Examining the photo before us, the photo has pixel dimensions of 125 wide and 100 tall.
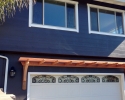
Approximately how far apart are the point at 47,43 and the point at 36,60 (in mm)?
1209

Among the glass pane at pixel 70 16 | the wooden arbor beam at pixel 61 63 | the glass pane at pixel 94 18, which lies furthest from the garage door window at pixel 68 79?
the glass pane at pixel 94 18

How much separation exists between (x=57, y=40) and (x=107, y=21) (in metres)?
3.68

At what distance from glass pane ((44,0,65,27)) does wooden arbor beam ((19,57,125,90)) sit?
2095 millimetres

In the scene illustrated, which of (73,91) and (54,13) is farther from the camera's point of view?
(54,13)

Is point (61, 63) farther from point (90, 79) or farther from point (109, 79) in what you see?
point (109, 79)

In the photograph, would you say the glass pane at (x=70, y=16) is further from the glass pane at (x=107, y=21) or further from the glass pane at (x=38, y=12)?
the glass pane at (x=107, y=21)

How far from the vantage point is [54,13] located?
31.2 feet

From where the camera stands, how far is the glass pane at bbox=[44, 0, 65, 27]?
932cm

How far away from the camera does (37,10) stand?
9148 mm

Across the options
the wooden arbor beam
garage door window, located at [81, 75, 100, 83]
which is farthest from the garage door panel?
the wooden arbor beam

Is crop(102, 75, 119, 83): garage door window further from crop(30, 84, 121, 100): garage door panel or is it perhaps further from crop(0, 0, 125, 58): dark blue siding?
crop(0, 0, 125, 58): dark blue siding

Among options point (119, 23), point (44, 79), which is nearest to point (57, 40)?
point (44, 79)

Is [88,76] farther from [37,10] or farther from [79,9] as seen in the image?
[37,10]

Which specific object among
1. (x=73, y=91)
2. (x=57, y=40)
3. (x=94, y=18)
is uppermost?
(x=94, y=18)
